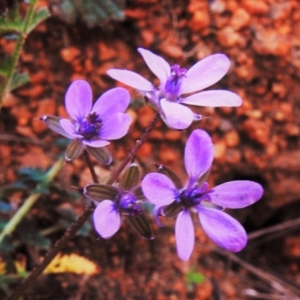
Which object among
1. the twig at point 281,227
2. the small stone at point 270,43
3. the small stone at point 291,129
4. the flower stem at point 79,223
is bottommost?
the twig at point 281,227

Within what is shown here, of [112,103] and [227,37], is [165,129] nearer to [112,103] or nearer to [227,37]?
[227,37]

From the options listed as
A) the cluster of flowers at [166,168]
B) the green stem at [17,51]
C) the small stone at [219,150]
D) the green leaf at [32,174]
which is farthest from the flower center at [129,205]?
the small stone at [219,150]

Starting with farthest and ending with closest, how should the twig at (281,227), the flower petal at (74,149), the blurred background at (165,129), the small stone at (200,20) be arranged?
the twig at (281,227), the small stone at (200,20), the blurred background at (165,129), the flower petal at (74,149)

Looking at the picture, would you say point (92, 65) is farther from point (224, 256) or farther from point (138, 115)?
point (224, 256)

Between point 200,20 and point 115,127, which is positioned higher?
point 115,127

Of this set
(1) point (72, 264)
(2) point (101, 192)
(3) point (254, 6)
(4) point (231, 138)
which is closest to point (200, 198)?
(2) point (101, 192)

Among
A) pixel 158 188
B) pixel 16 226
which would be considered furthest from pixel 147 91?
pixel 16 226

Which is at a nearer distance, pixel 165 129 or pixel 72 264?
pixel 72 264

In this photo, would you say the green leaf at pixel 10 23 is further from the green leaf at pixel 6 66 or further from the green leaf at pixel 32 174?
the green leaf at pixel 32 174
